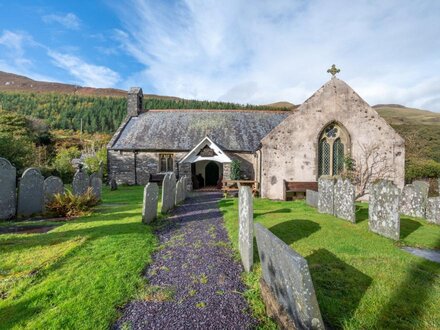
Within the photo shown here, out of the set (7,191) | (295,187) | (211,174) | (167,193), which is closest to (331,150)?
(295,187)

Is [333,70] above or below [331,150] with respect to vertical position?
above

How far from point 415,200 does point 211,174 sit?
1839cm

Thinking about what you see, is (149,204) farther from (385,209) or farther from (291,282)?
(385,209)

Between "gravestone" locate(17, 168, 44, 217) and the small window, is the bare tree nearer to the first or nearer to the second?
the small window

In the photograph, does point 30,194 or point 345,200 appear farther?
point 30,194

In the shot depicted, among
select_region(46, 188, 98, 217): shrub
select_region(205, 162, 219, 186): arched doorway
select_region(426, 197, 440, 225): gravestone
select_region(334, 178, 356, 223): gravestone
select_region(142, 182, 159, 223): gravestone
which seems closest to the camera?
select_region(142, 182, 159, 223): gravestone

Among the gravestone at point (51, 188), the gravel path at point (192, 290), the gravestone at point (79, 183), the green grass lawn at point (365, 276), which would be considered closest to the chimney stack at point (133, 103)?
the gravestone at point (79, 183)

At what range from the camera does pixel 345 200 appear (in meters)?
9.56

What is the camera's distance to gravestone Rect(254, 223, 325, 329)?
112 inches

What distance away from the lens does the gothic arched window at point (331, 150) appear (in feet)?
53.0

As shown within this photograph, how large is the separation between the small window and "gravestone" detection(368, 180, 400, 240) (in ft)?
61.2

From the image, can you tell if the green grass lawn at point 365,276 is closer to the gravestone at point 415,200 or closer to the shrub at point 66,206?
the gravestone at point 415,200

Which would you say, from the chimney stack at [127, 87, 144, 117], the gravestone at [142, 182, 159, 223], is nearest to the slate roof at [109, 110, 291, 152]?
the chimney stack at [127, 87, 144, 117]

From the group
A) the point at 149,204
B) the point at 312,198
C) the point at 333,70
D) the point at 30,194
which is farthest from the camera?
the point at 333,70
